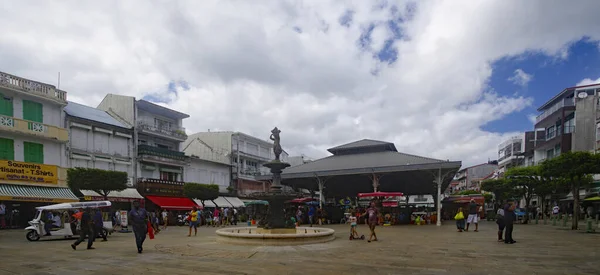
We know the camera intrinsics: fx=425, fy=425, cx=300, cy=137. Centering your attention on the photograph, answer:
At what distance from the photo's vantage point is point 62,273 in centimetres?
916

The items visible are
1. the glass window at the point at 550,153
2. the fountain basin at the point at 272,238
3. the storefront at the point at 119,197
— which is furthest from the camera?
the glass window at the point at 550,153

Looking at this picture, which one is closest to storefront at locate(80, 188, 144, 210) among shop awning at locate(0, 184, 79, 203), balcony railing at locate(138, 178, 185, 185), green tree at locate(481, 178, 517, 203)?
balcony railing at locate(138, 178, 185, 185)

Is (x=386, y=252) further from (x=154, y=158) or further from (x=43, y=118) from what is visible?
(x=154, y=158)

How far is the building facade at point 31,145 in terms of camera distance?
2683 cm

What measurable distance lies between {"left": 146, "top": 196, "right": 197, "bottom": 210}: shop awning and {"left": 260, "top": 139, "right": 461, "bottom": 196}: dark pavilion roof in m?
10.4

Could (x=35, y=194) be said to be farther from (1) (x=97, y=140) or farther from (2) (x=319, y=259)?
(2) (x=319, y=259)

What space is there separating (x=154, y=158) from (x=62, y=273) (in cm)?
3261

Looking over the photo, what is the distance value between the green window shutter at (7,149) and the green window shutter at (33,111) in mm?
1968

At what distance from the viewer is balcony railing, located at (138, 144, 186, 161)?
3956 cm

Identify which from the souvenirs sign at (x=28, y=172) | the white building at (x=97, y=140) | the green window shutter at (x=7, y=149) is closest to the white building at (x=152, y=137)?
the white building at (x=97, y=140)

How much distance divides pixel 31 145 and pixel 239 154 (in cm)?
2895

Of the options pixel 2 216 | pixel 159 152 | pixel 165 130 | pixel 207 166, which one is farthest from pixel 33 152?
pixel 207 166

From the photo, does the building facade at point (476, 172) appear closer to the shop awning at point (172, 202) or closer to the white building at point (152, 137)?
the white building at point (152, 137)

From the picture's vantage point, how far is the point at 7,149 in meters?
27.2
